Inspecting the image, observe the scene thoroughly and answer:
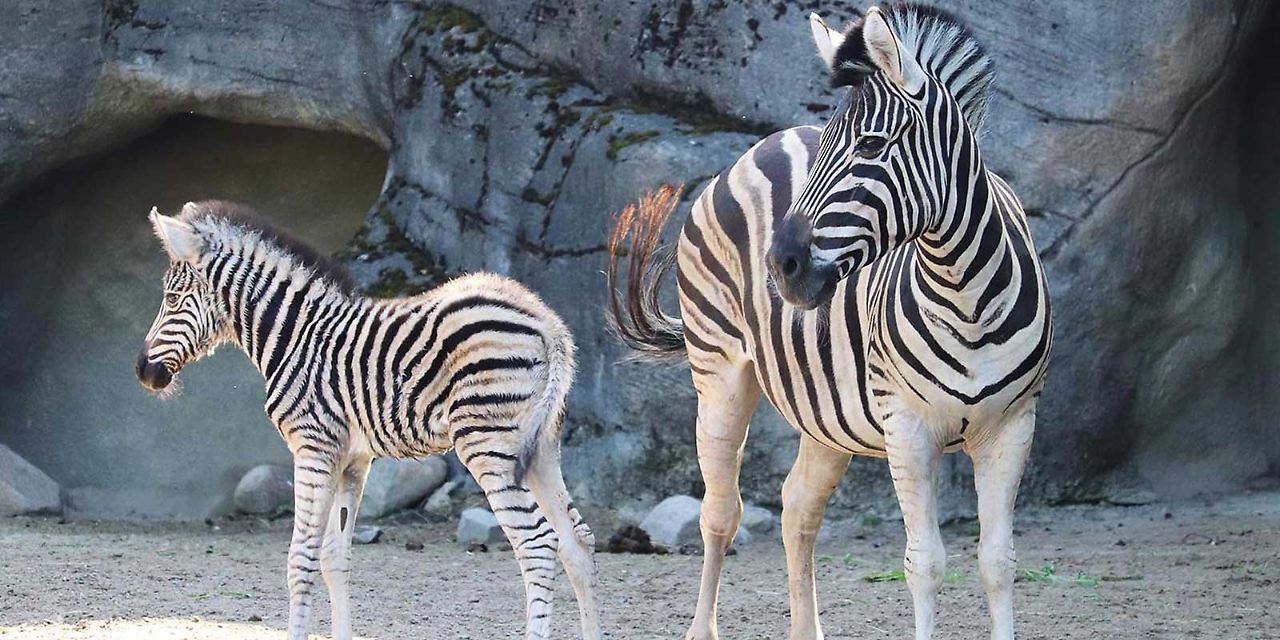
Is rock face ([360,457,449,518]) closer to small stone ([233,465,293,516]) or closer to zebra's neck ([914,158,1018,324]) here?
small stone ([233,465,293,516])

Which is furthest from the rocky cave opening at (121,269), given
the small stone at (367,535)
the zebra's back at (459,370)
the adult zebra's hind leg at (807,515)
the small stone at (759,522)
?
the adult zebra's hind leg at (807,515)

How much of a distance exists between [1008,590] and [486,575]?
371 centimetres

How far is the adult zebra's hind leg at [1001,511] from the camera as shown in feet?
15.1

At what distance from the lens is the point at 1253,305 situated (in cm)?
938

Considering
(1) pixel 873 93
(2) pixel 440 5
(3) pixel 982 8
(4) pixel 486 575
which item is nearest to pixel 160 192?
(2) pixel 440 5

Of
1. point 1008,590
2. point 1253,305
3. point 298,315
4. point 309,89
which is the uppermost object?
point 309,89

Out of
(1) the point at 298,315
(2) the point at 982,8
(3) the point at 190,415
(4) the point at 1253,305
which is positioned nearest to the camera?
(1) the point at 298,315

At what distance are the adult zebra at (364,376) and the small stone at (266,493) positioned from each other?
13.5 feet

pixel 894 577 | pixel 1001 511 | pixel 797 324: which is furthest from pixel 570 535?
pixel 894 577

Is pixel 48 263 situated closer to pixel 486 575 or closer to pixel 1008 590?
pixel 486 575

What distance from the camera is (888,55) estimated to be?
434cm

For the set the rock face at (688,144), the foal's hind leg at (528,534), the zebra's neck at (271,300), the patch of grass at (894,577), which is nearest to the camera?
the foal's hind leg at (528,534)

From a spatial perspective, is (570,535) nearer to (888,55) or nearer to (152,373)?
(152,373)

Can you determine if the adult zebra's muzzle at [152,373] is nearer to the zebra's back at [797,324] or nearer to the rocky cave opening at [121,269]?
the zebra's back at [797,324]
